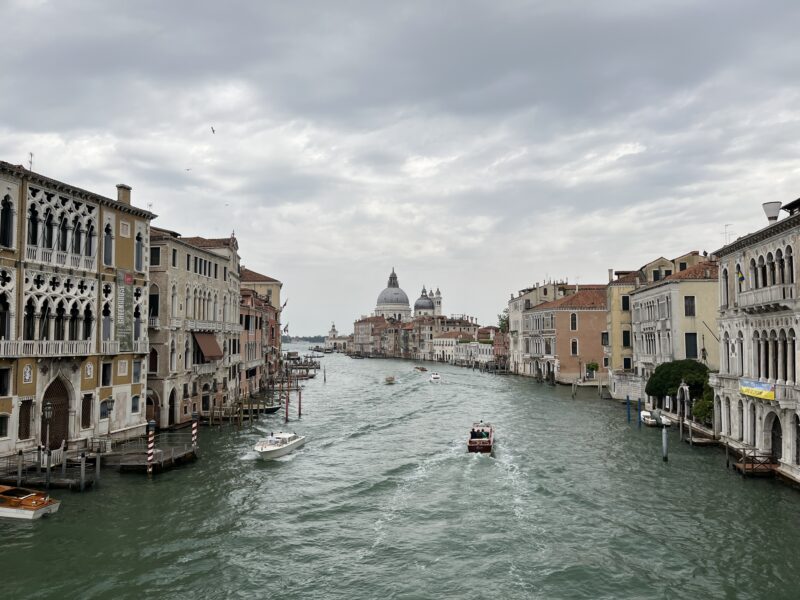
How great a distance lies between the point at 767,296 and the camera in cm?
2286

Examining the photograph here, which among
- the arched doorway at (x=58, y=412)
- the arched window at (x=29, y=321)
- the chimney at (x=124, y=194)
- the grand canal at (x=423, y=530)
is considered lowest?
the grand canal at (x=423, y=530)

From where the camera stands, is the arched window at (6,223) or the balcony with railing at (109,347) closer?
the arched window at (6,223)

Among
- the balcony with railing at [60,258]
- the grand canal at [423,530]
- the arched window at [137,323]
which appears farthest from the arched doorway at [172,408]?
the balcony with railing at [60,258]

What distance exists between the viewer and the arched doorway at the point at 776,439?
23259mm

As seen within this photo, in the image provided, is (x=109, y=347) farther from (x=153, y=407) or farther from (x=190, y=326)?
(x=190, y=326)

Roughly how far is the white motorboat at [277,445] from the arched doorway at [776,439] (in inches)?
808

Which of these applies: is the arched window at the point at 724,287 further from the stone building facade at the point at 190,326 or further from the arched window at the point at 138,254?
the stone building facade at the point at 190,326

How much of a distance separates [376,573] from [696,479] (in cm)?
1438

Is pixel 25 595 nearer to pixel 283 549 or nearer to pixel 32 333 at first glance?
pixel 283 549

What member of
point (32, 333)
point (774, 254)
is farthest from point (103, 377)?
point (774, 254)

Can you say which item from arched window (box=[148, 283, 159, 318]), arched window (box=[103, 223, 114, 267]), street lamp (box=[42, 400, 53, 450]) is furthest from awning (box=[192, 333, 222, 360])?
street lamp (box=[42, 400, 53, 450])

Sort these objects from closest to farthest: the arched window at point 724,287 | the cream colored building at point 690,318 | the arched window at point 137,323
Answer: the arched window at point 724,287, the arched window at point 137,323, the cream colored building at point 690,318

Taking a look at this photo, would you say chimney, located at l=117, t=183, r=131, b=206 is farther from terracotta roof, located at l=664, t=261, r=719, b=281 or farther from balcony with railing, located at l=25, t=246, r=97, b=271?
terracotta roof, located at l=664, t=261, r=719, b=281

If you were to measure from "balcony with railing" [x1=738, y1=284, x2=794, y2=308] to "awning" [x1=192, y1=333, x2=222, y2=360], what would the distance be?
28.7 metres
